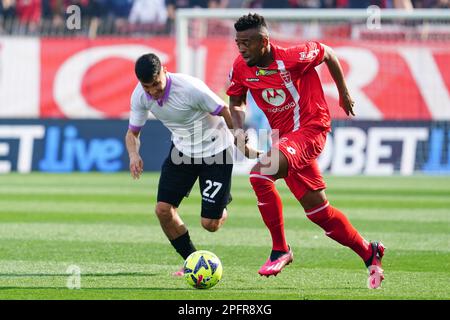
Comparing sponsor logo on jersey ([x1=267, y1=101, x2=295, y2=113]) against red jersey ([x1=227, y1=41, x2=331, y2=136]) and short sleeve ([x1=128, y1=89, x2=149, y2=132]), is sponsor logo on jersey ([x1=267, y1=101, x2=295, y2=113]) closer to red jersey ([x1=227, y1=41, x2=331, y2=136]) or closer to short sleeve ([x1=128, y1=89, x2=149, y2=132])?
red jersey ([x1=227, y1=41, x2=331, y2=136])

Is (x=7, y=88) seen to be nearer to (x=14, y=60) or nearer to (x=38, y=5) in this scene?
(x=14, y=60)

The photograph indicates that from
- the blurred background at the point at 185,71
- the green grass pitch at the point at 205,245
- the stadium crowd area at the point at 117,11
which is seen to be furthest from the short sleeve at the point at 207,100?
the stadium crowd area at the point at 117,11

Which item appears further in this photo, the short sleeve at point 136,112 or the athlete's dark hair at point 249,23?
the short sleeve at point 136,112

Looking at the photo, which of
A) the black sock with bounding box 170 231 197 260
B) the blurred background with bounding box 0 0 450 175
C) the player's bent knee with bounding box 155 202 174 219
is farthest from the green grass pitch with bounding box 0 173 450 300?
the blurred background with bounding box 0 0 450 175

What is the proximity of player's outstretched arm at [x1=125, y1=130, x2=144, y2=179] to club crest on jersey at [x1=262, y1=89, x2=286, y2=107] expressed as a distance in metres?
1.23

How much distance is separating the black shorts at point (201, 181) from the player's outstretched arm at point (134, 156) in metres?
0.34

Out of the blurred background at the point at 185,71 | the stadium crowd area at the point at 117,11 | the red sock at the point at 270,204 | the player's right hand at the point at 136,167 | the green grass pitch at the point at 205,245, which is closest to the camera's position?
the green grass pitch at the point at 205,245

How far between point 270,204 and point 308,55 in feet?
4.12

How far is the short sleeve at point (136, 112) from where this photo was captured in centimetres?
906

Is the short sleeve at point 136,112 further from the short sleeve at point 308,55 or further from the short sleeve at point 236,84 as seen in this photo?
the short sleeve at point 308,55

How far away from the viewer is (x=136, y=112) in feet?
30.1

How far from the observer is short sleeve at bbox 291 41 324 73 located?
8.34m

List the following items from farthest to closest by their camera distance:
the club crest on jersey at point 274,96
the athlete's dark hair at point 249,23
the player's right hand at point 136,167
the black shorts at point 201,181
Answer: the black shorts at point 201,181, the player's right hand at point 136,167, the club crest on jersey at point 274,96, the athlete's dark hair at point 249,23

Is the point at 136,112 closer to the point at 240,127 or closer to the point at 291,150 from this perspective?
the point at 240,127
